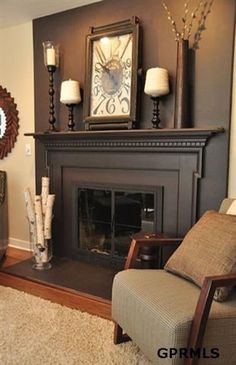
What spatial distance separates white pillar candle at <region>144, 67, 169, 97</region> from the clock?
7.6 inches

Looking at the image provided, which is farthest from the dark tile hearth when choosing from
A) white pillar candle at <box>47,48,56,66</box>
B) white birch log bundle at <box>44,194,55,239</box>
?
white pillar candle at <box>47,48,56,66</box>

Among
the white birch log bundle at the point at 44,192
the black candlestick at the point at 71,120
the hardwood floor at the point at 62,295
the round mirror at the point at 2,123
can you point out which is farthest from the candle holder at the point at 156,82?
the round mirror at the point at 2,123

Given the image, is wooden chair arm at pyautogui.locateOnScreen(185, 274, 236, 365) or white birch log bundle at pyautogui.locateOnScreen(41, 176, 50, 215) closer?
wooden chair arm at pyautogui.locateOnScreen(185, 274, 236, 365)

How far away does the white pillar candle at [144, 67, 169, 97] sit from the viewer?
232cm

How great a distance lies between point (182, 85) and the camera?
2275 millimetres

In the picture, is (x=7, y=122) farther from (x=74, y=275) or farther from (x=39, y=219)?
(x=74, y=275)

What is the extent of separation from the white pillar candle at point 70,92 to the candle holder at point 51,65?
192 millimetres

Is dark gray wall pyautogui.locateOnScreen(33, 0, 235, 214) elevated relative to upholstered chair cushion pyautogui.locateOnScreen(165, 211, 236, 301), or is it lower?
elevated

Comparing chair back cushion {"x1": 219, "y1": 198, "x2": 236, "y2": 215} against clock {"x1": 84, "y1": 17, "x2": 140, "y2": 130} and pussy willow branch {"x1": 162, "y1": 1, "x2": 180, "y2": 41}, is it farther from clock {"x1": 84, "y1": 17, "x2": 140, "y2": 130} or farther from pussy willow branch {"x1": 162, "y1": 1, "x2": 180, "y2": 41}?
pussy willow branch {"x1": 162, "y1": 1, "x2": 180, "y2": 41}

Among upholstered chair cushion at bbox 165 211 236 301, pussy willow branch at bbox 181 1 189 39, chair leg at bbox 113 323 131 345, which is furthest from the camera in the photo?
pussy willow branch at bbox 181 1 189 39

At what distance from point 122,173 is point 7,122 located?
1.54 metres

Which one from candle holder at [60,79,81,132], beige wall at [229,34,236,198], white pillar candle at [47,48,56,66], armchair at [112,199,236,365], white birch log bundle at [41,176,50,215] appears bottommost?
armchair at [112,199,236,365]

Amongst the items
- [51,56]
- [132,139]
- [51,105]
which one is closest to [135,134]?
[132,139]

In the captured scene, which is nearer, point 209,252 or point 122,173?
point 209,252
